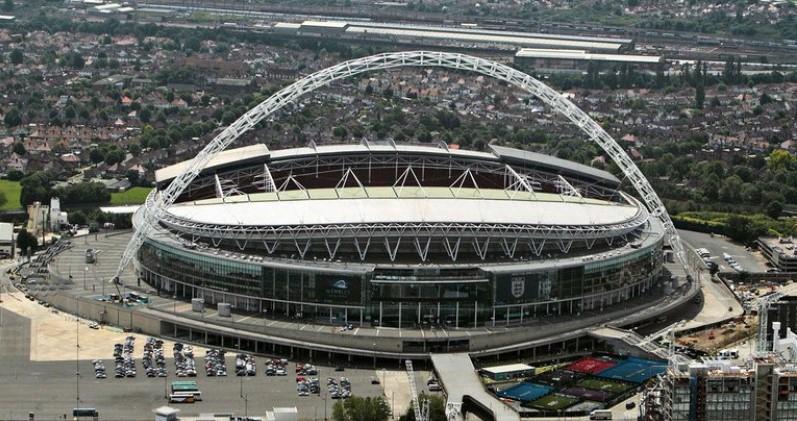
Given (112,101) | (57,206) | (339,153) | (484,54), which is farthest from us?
(484,54)

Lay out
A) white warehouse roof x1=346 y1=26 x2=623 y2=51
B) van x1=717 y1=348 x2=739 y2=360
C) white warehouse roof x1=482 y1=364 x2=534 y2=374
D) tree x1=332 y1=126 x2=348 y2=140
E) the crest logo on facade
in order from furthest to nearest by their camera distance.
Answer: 1. white warehouse roof x1=346 y1=26 x2=623 y2=51
2. tree x1=332 y1=126 x2=348 y2=140
3. the crest logo on facade
4. white warehouse roof x1=482 y1=364 x2=534 y2=374
5. van x1=717 y1=348 x2=739 y2=360

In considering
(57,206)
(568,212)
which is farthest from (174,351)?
(57,206)

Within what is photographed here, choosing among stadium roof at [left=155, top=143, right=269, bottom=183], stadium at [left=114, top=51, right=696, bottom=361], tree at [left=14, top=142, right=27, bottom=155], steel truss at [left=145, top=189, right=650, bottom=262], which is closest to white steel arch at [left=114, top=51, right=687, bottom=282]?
stadium at [left=114, top=51, right=696, bottom=361]

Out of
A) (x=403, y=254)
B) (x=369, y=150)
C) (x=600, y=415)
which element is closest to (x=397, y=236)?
(x=403, y=254)

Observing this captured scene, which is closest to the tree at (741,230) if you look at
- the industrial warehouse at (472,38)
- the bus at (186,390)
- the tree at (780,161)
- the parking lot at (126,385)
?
the tree at (780,161)

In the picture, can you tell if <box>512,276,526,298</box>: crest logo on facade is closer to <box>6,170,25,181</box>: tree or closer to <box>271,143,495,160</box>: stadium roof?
<box>271,143,495,160</box>: stadium roof

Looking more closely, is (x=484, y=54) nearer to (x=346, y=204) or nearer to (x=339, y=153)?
(x=339, y=153)
